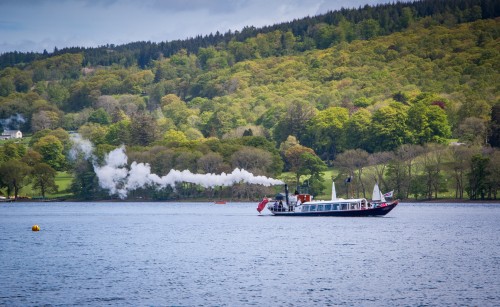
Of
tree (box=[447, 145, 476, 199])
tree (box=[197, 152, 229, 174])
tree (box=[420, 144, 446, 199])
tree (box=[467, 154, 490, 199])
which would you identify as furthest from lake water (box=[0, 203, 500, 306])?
tree (box=[197, 152, 229, 174])

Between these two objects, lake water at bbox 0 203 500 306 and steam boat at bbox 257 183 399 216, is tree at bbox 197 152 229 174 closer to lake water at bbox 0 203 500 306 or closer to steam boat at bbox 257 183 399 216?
steam boat at bbox 257 183 399 216

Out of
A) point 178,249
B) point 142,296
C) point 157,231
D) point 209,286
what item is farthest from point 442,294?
point 157,231

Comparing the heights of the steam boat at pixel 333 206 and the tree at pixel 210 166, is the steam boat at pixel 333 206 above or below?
below

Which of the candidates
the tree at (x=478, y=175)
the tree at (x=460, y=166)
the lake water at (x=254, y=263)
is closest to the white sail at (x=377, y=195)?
the lake water at (x=254, y=263)

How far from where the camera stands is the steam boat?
140 m

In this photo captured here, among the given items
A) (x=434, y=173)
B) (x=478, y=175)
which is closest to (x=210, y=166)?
(x=434, y=173)

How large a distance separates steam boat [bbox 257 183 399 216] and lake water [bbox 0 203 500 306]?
5.98 meters

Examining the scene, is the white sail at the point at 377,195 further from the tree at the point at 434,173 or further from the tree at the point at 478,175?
the tree at the point at 434,173

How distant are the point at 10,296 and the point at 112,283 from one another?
8909mm

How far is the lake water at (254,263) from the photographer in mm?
60062

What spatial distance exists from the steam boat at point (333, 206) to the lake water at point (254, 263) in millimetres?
5981

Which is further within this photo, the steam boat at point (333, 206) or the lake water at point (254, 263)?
the steam boat at point (333, 206)

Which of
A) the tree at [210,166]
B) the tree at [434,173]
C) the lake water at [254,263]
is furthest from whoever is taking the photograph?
the tree at [210,166]

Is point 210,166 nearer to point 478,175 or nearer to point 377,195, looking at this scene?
point 478,175
